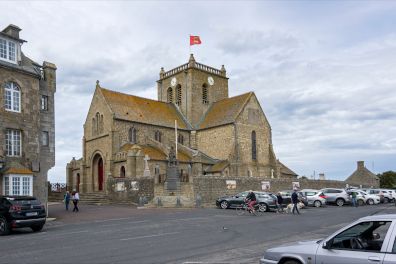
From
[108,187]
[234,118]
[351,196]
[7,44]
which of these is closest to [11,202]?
[7,44]

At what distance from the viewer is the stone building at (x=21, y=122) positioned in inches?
977

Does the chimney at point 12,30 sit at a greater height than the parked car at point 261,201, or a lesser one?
greater

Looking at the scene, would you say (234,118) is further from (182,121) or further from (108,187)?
(108,187)

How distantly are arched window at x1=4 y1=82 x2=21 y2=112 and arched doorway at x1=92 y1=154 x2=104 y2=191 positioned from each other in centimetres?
2145

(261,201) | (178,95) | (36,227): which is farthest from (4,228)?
(178,95)

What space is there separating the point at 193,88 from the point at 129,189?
21271 millimetres

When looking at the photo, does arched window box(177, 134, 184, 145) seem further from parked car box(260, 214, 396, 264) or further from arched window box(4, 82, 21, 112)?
parked car box(260, 214, 396, 264)

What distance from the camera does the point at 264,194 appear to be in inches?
1222

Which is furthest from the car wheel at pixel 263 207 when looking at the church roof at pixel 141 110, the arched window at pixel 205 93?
the arched window at pixel 205 93

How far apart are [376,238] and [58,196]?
42947 millimetres

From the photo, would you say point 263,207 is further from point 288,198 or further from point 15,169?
point 15,169

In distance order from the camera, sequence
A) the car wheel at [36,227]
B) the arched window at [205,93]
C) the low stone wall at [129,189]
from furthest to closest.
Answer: the arched window at [205,93]
the low stone wall at [129,189]
the car wheel at [36,227]

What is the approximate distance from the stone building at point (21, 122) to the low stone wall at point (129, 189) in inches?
389

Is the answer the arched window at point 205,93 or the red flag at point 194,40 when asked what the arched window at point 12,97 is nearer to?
the red flag at point 194,40
